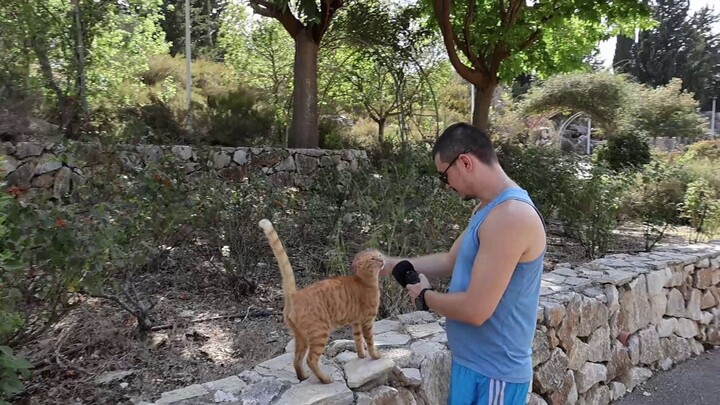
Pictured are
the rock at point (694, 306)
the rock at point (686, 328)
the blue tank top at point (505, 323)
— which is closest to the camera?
the blue tank top at point (505, 323)

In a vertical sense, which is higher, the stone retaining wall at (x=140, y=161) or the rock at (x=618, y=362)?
the stone retaining wall at (x=140, y=161)

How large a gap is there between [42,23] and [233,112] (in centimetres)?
340

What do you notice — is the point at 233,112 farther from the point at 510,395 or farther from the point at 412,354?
the point at 510,395

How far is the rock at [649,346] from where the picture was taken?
533cm

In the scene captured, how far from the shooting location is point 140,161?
5.80m

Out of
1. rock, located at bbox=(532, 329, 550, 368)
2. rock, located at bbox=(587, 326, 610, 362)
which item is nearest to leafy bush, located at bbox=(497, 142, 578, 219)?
rock, located at bbox=(587, 326, 610, 362)

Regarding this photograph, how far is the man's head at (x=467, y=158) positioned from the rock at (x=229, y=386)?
142 centimetres

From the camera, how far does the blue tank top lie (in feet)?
6.84

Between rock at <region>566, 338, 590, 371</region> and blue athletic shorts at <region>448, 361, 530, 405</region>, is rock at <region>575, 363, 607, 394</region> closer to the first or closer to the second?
rock at <region>566, 338, 590, 371</region>

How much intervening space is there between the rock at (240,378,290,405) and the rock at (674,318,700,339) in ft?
16.1

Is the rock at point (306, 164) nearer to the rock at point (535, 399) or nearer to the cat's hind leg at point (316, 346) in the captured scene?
the rock at point (535, 399)

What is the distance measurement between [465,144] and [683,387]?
14.5 ft

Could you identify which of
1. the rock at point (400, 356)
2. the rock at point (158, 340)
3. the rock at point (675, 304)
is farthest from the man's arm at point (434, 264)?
the rock at point (675, 304)

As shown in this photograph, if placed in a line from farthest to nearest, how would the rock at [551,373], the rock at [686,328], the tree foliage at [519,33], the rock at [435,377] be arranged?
the tree foliage at [519,33] < the rock at [686,328] < the rock at [551,373] < the rock at [435,377]
